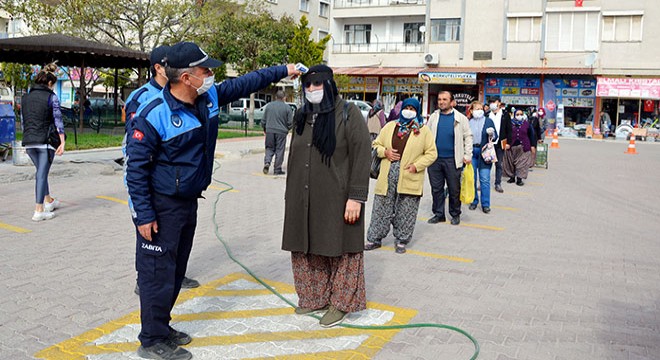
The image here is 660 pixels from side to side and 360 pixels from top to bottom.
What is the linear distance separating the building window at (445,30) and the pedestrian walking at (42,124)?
118ft

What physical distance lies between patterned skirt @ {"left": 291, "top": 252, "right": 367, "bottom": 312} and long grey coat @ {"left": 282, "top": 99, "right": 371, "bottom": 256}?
134 mm

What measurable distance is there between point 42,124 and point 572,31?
36.5m

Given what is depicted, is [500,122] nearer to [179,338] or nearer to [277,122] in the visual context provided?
[277,122]

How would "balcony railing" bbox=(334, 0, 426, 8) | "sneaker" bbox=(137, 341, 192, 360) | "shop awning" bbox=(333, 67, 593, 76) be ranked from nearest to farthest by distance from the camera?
"sneaker" bbox=(137, 341, 192, 360) < "shop awning" bbox=(333, 67, 593, 76) < "balcony railing" bbox=(334, 0, 426, 8)

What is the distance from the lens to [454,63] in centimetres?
4097

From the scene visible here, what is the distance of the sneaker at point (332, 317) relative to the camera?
14.8 ft

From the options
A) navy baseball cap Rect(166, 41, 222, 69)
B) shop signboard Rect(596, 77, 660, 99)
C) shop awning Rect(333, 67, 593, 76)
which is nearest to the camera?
navy baseball cap Rect(166, 41, 222, 69)

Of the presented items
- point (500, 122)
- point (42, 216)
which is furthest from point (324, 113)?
point (500, 122)

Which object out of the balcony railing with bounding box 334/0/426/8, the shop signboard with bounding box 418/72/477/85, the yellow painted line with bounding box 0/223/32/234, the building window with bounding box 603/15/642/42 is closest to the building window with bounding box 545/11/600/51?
the building window with bounding box 603/15/642/42

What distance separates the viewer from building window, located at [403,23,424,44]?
142ft

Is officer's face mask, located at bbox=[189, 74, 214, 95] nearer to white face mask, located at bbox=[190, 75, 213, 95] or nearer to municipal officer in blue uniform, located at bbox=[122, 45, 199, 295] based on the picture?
white face mask, located at bbox=[190, 75, 213, 95]

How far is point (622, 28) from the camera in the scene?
36812 millimetres

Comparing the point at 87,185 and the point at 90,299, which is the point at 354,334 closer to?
the point at 90,299

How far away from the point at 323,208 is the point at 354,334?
3.09 ft
